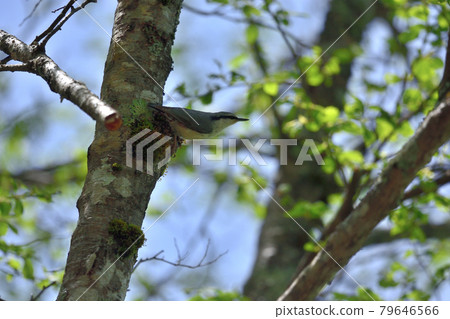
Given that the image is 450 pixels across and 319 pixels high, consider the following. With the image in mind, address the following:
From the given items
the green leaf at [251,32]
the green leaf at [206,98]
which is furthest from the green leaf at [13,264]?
the green leaf at [251,32]

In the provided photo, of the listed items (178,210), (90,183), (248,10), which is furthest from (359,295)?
(178,210)

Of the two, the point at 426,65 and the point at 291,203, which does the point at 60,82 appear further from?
the point at 291,203

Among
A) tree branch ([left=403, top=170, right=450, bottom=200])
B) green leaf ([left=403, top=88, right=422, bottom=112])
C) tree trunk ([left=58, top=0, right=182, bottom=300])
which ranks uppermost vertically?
green leaf ([left=403, top=88, right=422, bottom=112])

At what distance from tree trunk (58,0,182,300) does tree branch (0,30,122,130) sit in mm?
382

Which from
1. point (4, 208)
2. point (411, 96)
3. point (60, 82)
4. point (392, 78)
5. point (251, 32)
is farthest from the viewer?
point (251, 32)

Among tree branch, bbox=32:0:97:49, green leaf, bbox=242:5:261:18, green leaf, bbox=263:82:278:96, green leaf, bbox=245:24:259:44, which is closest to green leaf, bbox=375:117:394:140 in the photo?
green leaf, bbox=263:82:278:96

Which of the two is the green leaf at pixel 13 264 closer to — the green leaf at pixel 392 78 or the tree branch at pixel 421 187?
the tree branch at pixel 421 187

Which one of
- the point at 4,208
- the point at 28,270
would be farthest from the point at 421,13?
the point at 28,270

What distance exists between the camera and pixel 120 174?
232 cm

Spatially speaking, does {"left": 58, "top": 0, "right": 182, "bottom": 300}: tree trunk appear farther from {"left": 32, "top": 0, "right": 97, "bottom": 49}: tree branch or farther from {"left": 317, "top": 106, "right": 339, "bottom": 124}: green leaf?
{"left": 317, "top": 106, "right": 339, "bottom": 124}: green leaf

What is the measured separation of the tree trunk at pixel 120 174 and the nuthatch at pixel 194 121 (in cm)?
19

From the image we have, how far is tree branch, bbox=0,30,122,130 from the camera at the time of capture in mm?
1716

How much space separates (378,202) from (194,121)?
1.25m

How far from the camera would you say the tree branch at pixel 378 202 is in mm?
3034
